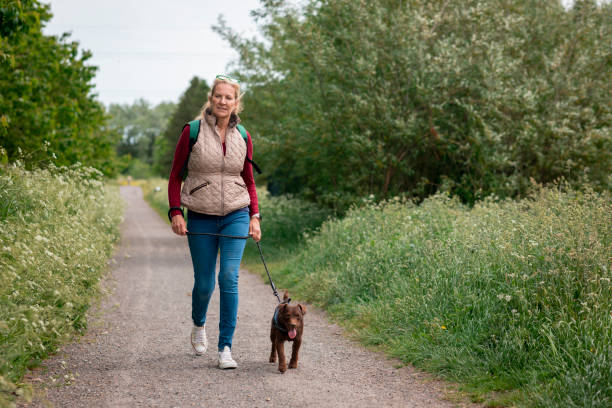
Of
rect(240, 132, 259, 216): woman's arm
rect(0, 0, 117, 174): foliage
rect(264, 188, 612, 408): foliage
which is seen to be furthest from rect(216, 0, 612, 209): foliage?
rect(240, 132, 259, 216): woman's arm

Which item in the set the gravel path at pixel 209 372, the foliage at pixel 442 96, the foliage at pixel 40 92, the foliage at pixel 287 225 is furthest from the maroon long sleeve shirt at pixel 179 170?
the foliage at pixel 287 225

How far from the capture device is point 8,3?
826cm

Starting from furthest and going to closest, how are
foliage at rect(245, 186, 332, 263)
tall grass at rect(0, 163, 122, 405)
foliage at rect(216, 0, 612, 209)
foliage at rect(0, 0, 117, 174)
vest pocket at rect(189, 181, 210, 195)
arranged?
foliage at rect(245, 186, 332, 263), foliage at rect(216, 0, 612, 209), foliage at rect(0, 0, 117, 174), vest pocket at rect(189, 181, 210, 195), tall grass at rect(0, 163, 122, 405)

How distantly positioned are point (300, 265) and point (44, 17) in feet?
39.4

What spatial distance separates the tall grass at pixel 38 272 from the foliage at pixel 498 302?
9.86 ft

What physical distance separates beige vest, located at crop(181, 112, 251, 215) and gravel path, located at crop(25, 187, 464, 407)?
1439mm

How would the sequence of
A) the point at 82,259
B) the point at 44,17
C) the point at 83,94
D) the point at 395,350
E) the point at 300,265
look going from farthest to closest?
the point at 83,94 → the point at 44,17 → the point at 300,265 → the point at 82,259 → the point at 395,350

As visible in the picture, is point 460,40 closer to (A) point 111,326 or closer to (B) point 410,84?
(B) point 410,84

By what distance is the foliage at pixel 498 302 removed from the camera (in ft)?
13.2

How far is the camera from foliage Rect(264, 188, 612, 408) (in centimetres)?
402

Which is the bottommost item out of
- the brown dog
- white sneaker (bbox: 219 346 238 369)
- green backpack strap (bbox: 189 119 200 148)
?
white sneaker (bbox: 219 346 238 369)

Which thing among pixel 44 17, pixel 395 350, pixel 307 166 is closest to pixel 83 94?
pixel 44 17

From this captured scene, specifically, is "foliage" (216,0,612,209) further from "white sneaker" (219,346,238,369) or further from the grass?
"white sneaker" (219,346,238,369)

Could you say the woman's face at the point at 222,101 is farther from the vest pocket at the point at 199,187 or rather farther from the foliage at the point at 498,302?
the foliage at the point at 498,302
